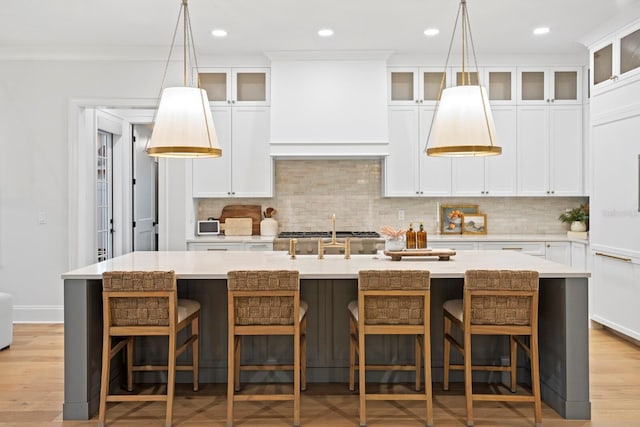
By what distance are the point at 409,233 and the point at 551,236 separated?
2.59 metres

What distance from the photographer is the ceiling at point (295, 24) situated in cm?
438

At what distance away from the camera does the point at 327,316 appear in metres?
3.64

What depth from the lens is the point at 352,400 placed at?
339cm

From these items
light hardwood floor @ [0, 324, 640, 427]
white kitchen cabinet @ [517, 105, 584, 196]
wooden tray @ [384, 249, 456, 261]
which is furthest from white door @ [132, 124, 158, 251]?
white kitchen cabinet @ [517, 105, 584, 196]

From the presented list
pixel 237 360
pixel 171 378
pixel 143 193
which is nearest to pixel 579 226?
pixel 237 360

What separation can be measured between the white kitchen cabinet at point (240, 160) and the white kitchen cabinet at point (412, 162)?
4.29 feet

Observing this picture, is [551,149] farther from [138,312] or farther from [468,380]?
[138,312]

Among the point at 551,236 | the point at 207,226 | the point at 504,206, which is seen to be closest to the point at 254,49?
the point at 207,226

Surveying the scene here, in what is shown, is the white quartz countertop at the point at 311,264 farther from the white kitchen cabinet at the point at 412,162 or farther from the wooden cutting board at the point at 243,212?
the wooden cutting board at the point at 243,212

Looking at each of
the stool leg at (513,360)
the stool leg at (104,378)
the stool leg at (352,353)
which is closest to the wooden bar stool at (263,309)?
the stool leg at (352,353)

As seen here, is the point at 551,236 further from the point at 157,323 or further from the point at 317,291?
the point at 157,323

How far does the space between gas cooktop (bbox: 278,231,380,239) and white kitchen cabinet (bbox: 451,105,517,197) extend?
1.03 m

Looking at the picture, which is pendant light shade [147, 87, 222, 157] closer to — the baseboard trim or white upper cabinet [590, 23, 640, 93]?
the baseboard trim

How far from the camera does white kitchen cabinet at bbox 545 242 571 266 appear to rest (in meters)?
5.55
